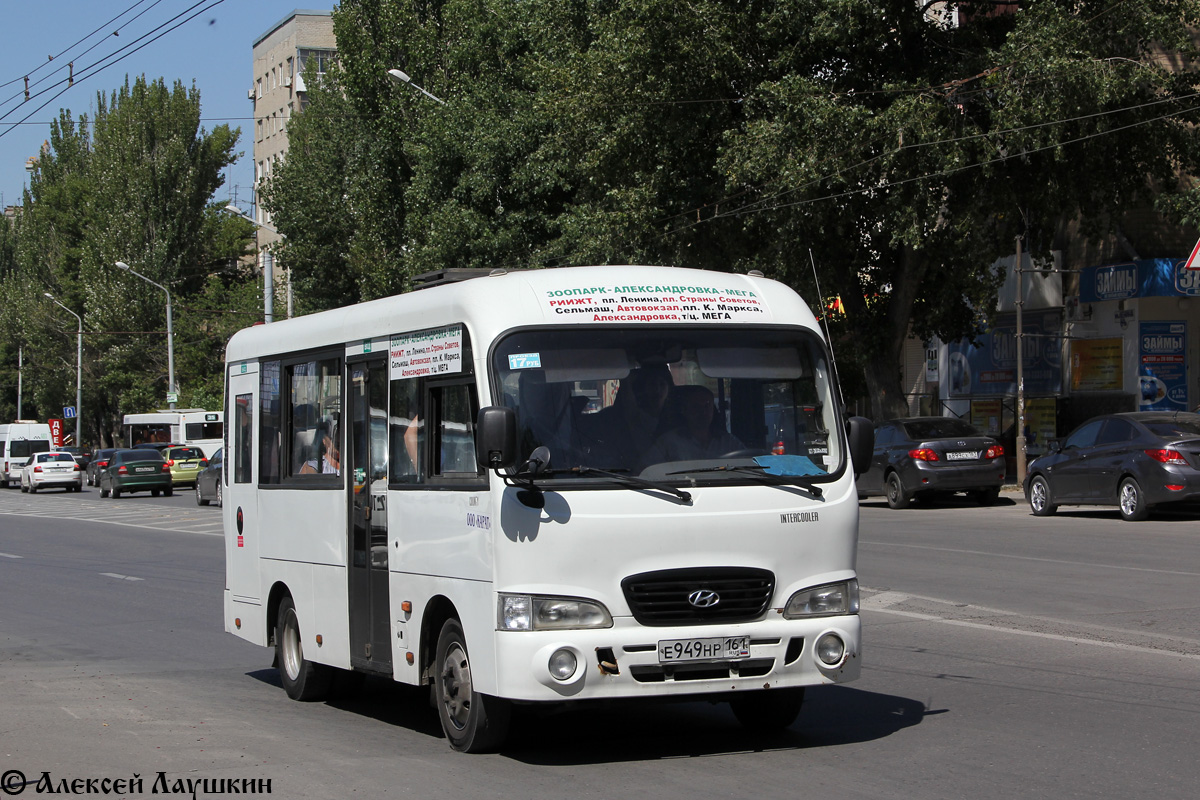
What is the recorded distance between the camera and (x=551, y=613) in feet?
21.7

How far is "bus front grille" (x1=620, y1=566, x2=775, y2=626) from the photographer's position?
669 cm

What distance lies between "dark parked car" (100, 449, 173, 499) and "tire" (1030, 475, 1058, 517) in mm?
30804

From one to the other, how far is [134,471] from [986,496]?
29.1 m

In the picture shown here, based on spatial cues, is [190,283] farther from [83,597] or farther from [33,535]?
[83,597]

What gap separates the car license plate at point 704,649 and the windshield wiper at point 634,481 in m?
0.66

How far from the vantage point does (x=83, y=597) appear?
645 inches

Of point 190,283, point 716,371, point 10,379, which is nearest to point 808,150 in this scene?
point 716,371

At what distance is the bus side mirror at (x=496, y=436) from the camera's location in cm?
650

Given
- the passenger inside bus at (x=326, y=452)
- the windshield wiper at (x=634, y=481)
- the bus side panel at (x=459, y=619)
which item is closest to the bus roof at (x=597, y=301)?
the windshield wiper at (x=634, y=481)

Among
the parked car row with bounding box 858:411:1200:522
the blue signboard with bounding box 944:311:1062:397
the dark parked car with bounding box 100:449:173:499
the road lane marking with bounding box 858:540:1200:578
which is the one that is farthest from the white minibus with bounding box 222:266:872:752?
the dark parked car with bounding box 100:449:173:499

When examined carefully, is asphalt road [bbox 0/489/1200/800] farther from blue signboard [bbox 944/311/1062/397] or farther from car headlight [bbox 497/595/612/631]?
blue signboard [bbox 944/311/1062/397]

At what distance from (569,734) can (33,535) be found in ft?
75.1

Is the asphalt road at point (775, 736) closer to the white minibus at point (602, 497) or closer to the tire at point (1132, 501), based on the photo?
the white minibus at point (602, 497)

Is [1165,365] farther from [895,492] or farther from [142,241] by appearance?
[142,241]
